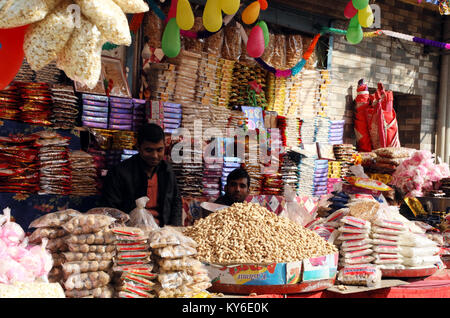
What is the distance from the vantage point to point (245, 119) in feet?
16.7

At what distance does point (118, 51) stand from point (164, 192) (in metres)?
1.66

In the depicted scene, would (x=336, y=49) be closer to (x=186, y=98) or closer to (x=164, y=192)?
(x=186, y=98)

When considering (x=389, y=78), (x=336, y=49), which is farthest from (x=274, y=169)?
(x=389, y=78)

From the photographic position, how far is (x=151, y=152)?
11.5ft

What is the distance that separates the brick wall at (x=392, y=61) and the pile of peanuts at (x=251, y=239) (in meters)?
4.00

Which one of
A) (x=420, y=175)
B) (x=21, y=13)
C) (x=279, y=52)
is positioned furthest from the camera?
(x=279, y=52)

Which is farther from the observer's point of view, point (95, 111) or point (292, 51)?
point (292, 51)

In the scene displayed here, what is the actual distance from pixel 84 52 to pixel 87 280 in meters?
0.83

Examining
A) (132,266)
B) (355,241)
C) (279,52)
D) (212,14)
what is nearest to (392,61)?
(279,52)

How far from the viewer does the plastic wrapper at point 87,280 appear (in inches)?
65.1

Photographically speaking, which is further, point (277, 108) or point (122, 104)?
point (277, 108)

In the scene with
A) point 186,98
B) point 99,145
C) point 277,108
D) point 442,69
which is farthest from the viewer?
point 442,69

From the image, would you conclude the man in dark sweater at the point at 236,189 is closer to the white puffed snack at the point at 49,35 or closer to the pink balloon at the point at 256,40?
the pink balloon at the point at 256,40

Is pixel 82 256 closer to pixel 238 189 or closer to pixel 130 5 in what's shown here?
pixel 130 5
